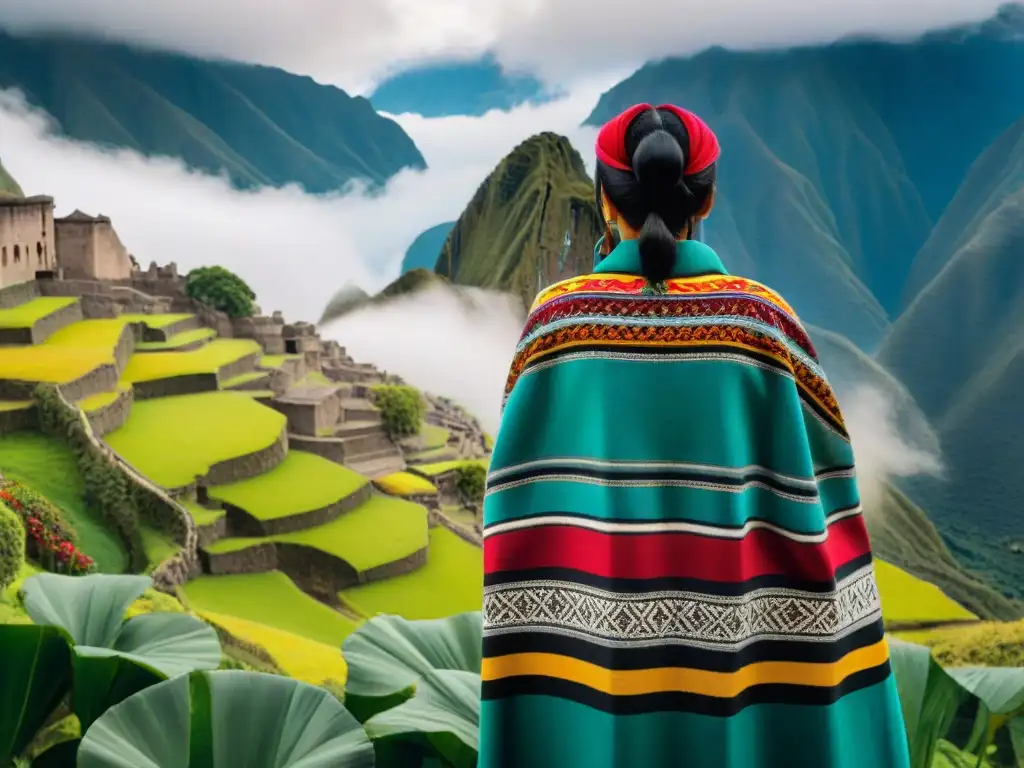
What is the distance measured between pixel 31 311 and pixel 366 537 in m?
5.42

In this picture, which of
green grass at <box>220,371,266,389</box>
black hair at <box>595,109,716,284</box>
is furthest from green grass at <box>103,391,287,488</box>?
black hair at <box>595,109,716,284</box>

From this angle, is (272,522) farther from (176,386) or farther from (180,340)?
(180,340)

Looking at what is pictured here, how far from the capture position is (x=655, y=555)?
1.31m

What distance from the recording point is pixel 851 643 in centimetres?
136

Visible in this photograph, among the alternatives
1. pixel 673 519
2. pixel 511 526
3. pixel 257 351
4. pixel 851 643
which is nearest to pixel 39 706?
pixel 511 526

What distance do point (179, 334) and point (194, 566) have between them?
23.0ft

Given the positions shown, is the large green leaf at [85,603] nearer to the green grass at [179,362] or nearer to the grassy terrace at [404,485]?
the green grass at [179,362]

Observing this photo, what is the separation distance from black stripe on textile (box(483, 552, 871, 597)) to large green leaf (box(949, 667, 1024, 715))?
42.9 inches

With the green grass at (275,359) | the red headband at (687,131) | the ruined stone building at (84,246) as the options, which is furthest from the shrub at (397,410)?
the red headband at (687,131)

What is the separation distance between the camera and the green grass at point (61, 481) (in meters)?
7.80

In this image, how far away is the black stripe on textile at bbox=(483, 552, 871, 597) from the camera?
1.30m

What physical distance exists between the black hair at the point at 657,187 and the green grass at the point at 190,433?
342 inches

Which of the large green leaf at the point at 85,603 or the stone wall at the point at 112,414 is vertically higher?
the stone wall at the point at 112,414

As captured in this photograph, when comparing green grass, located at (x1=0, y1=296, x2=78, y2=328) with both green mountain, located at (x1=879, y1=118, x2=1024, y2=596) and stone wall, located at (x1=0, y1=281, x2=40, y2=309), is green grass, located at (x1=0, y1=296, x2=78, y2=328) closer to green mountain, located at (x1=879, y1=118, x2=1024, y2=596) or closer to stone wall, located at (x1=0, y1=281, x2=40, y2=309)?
stone wall, located at (x1=0, y1=281, x2=40, y2=309)
